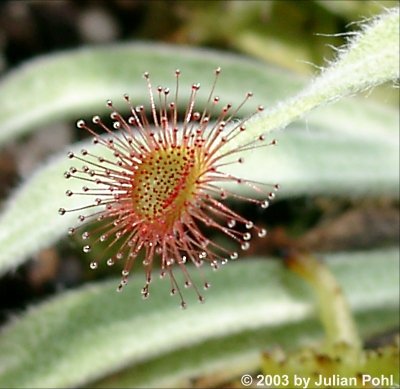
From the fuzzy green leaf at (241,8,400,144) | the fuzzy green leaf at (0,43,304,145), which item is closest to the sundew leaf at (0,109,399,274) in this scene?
the fuzzy green leaf at (0,43,304,145)

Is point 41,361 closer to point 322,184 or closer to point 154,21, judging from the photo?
point 322,184

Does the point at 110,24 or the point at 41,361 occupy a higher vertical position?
the point at 110,24

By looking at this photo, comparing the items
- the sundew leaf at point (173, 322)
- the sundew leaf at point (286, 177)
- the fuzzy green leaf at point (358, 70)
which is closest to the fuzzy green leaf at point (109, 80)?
the sundew leaf at point (286, 177)

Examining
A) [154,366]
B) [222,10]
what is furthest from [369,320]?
[222,10]

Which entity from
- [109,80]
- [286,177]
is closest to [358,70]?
[286,177]

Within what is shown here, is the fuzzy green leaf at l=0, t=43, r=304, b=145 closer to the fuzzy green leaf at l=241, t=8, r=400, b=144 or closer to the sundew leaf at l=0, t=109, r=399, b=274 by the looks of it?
the sundew leaf at l=0, t=109, r=399, b=274

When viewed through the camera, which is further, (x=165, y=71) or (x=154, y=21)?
(x=154, y=21)

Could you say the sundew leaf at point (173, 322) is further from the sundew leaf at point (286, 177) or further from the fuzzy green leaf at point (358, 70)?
the fuzzy green leaf at point (358, 70)

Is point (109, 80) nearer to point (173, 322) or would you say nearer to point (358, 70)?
point (173, 322)
